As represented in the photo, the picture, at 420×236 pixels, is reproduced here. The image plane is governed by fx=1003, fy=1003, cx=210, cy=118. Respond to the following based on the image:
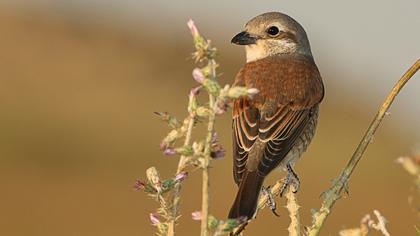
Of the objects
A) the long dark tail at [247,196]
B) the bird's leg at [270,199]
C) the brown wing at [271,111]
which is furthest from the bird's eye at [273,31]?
the bird's leg at [270,199]

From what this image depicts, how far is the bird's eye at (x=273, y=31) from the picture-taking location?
728 cm

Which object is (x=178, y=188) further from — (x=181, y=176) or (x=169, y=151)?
(x=169, y=151)

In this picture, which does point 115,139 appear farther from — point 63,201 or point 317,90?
point 317,90

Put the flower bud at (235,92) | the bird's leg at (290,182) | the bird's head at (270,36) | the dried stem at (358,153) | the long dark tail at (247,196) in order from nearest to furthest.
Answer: the flower bud at (235,92)
the dried stem at (358,153)
the long dark tail at (247,196)
the bird's leg at (290,182)
the bird's head at (270,36)

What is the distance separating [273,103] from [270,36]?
3.52ft

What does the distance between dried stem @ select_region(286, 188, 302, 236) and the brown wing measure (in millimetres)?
923

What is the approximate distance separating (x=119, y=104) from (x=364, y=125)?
7951 millimetres

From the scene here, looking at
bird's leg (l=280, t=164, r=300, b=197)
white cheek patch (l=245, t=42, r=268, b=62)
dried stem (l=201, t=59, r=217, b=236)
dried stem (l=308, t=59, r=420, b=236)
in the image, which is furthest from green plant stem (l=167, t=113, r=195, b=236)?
white cheek patch (l=245, t=42, r=268, b=62)

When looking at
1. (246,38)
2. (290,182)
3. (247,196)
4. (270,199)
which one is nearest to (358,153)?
(247,196)

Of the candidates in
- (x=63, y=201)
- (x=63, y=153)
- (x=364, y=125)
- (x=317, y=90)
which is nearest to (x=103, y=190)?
(x=63, y=201)

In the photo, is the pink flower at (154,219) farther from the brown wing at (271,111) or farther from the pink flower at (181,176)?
the brown wing at (271,111)

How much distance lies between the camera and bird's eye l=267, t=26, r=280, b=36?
728 centimetres

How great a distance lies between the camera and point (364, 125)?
3253cm

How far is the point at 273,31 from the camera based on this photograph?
24.0 feet
